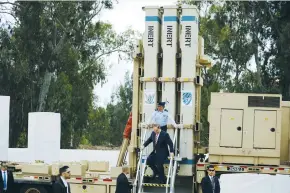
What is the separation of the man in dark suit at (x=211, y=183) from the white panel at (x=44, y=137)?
20.8ft

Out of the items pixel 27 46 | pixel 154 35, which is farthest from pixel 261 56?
pixel 154 35

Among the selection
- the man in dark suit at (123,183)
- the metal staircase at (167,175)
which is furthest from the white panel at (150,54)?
the man in dark suit at (123,183)

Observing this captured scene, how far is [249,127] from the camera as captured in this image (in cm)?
1577

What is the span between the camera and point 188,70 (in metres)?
16.2

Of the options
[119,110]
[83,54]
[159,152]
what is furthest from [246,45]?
[159,152]

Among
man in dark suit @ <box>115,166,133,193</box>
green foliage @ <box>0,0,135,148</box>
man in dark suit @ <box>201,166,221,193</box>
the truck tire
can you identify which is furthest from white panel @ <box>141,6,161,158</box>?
green foliage @ <box>0,0,135,148</box>

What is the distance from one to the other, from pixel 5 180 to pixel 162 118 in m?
4.45

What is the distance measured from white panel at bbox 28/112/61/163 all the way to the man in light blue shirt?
4984 mm

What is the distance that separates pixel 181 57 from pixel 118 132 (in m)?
42.4

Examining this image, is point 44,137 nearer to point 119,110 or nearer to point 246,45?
point 246,45

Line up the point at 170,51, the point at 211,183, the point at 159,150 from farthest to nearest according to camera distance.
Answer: the point at 170,51
the point at 159,150
the point at 211,183

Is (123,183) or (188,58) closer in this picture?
(123,183)

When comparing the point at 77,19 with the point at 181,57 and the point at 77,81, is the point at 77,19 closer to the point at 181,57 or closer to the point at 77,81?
the point at 77,81

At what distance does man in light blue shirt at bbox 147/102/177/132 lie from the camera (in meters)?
15.9
